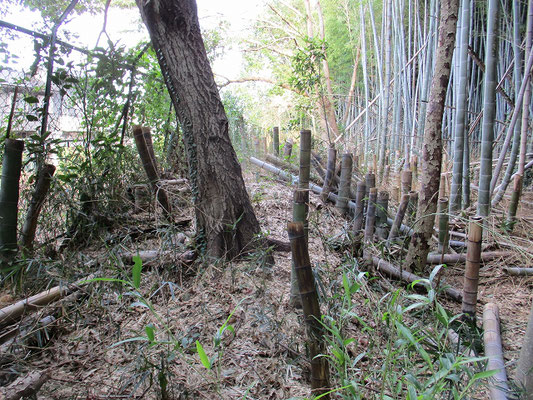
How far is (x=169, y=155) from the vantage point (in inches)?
139

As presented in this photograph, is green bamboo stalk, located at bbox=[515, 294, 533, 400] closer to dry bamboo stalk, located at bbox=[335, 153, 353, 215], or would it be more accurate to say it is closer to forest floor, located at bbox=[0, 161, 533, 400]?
forest floor, located at bbox=[0, 161, 533, 400]

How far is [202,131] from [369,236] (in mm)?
1528

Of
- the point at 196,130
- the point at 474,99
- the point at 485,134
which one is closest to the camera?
the point at 196,130

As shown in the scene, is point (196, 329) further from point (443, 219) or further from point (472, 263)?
point (443, 219)

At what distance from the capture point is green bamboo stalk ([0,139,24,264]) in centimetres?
206

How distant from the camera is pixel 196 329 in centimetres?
171

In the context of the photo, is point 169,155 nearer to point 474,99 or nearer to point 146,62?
point 146,62

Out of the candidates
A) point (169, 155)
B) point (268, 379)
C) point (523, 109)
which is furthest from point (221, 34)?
point (268, 379)

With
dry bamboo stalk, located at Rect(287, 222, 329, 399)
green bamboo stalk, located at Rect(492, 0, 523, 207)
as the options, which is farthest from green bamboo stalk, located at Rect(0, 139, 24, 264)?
green bamboo stalk, located at Rect(492, 0, 523, 207)

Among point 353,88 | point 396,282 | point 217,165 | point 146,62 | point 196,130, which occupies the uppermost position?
point 353,88

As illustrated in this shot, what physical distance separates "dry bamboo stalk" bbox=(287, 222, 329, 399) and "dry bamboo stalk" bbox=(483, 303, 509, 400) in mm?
504

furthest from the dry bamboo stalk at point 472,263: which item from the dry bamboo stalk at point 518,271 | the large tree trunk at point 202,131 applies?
the large tree trunk at point 202,131

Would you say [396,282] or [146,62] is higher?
[146,62]

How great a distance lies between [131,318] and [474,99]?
637 centimetres
